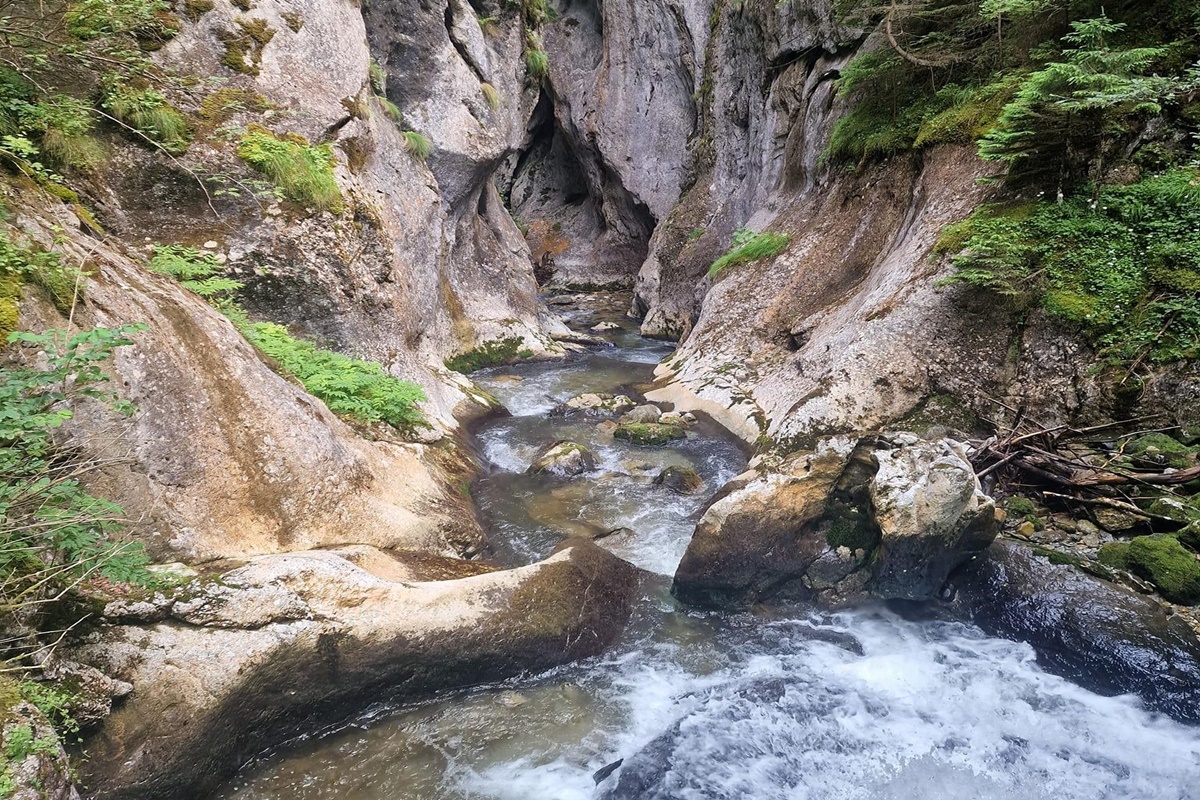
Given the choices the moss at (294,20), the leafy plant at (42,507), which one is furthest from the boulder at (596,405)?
the leafy plant at (42,507)

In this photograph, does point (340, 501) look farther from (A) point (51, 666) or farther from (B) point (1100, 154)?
(B) point (1100, 154)

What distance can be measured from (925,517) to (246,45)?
10.9m

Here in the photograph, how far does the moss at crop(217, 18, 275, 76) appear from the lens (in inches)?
350

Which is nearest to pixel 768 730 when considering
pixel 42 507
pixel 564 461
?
pixel 42 507

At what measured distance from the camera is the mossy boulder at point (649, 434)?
10.1 meters

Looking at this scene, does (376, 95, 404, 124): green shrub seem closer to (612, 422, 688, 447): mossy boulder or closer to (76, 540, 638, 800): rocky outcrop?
(612, 422, 688, 447): mossy boulder

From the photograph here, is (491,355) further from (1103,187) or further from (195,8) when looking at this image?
(1103,187)

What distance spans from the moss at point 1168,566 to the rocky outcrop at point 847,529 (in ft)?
3.46

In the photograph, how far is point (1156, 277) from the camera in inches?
249

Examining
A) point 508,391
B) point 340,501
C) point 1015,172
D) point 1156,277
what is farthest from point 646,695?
point 508,391

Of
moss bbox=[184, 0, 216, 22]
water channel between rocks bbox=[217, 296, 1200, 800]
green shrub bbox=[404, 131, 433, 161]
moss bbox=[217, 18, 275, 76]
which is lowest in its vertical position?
water channel between rocks bbox=[217, 296, 1200, 800]

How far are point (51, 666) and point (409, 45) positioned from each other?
A: 15551mm

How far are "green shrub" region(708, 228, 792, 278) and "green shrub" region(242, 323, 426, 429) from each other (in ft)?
26.6

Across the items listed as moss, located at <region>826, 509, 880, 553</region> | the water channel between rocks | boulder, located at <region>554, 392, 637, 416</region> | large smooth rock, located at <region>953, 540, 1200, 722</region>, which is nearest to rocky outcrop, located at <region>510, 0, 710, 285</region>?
boulder, located at <region>554, 392, 637, 416</region>
